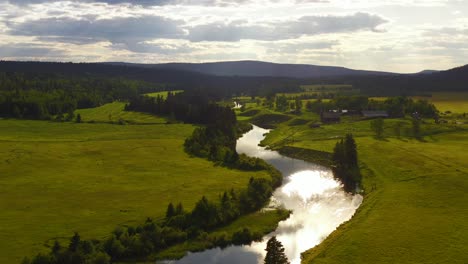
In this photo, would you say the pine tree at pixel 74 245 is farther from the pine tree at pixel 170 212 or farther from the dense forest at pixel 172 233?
the pine tree at pixel 170 212

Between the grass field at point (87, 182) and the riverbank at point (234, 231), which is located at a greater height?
the grass field at point (87, 182)

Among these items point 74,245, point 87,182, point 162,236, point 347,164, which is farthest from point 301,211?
point 87,182

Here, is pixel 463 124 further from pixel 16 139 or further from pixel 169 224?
pixel 16 139

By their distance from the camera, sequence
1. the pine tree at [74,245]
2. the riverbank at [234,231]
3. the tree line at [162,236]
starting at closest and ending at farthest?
the pine tree at [74,245], the tree line at [162,236], the riverbank at [234,231]

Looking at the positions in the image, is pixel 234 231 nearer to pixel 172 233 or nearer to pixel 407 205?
pixel 172 233

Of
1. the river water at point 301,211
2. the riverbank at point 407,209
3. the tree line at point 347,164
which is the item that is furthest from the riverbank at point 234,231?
the tree line at point 347,164

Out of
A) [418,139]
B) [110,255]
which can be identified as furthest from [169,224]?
[418,139]

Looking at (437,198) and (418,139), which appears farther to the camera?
(418,139)
